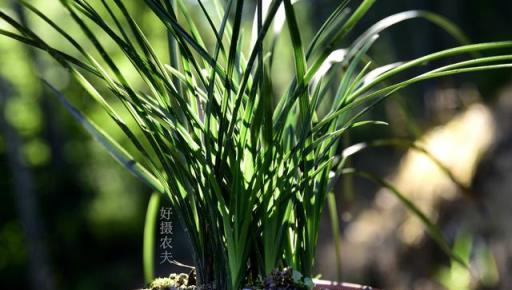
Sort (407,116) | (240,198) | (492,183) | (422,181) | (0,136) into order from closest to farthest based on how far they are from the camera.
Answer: (240,198), (407,116), (492,183), (422,181), (0,136)

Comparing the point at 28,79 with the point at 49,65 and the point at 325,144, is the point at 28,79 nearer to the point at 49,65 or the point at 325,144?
the point at 49,65

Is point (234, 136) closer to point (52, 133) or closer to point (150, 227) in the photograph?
point (150, 227)

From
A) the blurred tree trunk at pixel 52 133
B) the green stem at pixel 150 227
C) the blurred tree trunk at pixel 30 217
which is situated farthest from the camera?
the blurred tree trunk at pixel 52 133

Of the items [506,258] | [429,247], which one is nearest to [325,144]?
[506,258]

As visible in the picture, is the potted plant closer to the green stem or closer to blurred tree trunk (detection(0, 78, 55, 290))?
the green stem

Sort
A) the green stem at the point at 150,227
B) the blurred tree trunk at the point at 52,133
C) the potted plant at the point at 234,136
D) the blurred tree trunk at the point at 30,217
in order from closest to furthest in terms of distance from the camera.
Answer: the potted plant at the point at 234,136 < the green stem at the point at 150,227 < the blurred tree trunk at the point at 30,217 < the blurred tree trunk at the point at 52,133

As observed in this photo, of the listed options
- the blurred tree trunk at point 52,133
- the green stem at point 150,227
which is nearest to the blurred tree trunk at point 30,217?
the blurred tree trunk at point 52,133

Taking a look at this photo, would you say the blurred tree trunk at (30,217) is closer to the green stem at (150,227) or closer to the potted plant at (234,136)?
the green stem at (150,227)

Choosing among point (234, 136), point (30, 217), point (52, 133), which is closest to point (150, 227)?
point (234, 136)

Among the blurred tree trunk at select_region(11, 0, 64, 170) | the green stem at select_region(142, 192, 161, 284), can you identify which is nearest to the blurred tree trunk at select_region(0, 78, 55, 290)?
the blurred tree trunk at select_region(11, 0, 64, 170)

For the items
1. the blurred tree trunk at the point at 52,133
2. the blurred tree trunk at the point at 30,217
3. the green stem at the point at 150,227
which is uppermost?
the blurred tree trunk at the point at 52,133

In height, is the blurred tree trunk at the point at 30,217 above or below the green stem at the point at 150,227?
above
